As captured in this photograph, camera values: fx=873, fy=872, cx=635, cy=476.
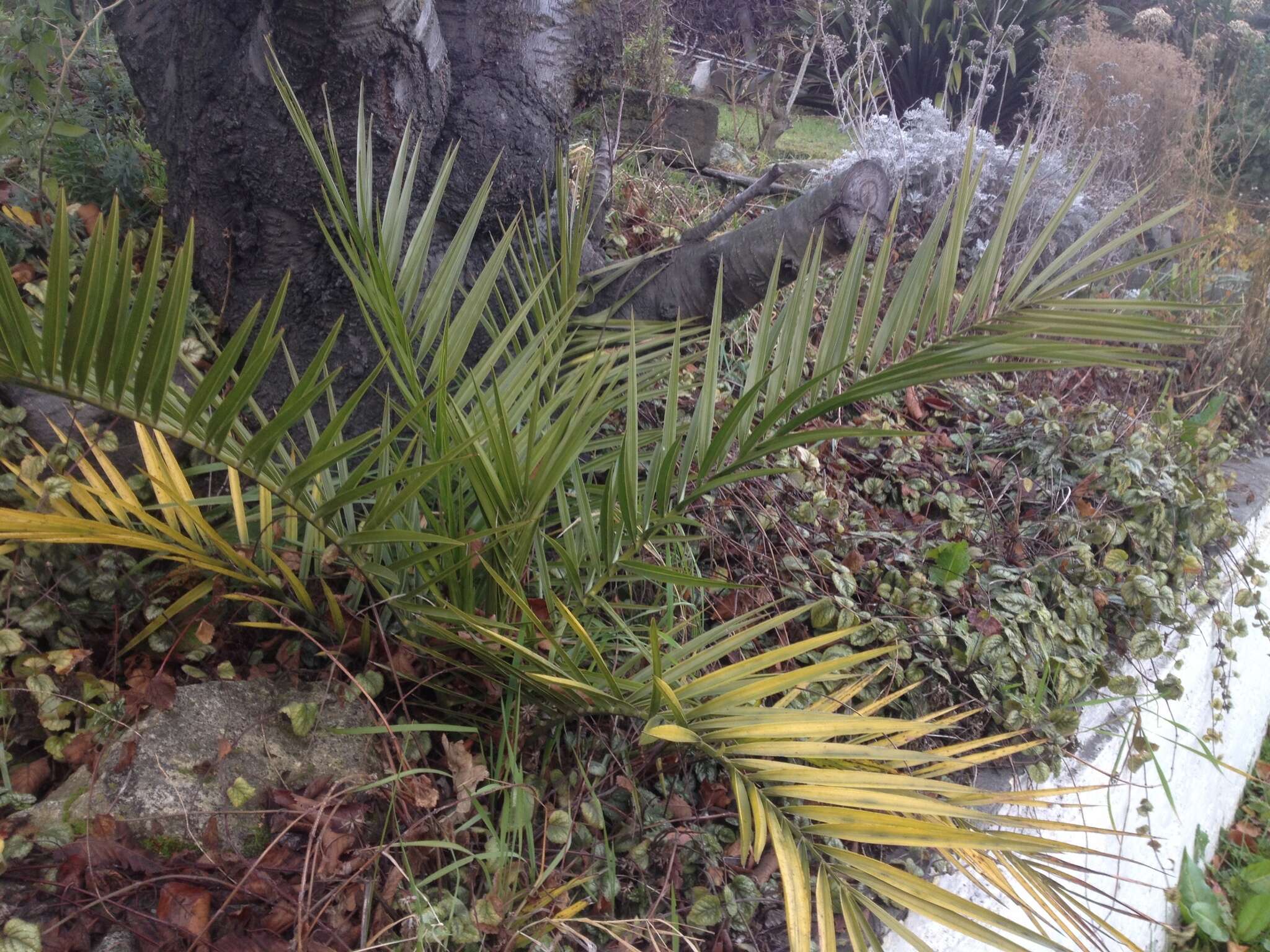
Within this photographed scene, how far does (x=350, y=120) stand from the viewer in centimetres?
188

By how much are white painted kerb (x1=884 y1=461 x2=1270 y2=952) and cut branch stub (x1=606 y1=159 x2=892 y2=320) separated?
1289mm

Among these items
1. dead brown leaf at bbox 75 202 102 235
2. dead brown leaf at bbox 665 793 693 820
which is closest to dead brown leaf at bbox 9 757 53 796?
dead brown leaf at bbox 665 793 693 820

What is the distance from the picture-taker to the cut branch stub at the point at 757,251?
180 centimetres

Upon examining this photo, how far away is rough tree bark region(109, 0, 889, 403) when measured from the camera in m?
1.80

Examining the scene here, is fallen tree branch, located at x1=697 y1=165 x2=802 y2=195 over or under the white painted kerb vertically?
over

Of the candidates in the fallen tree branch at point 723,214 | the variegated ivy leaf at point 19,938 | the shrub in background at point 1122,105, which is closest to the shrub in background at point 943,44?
the shrub in background at point 1122,105

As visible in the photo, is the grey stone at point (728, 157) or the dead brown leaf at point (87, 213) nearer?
the dead brown leaf at point (87, 213)

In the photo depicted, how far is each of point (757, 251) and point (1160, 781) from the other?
1.87 meters

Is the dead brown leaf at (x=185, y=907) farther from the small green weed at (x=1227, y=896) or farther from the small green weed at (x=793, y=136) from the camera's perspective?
the small green weed at (x=793, y=136)

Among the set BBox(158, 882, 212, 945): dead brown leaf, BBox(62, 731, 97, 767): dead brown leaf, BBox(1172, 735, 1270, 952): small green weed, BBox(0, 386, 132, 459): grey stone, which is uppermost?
BBox(0, 386, 132, 459): grey stone

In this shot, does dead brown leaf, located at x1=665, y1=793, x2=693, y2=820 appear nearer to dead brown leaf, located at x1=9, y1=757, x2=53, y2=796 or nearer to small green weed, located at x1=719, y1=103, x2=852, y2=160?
dead brown leaf, located at x1=9, y1=757, x2=53, y2=796

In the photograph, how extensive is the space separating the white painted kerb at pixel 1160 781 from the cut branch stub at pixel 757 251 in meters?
1.29

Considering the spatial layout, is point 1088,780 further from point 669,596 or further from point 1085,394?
point 1085,394

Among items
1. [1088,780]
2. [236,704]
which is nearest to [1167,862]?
[1088,780]
